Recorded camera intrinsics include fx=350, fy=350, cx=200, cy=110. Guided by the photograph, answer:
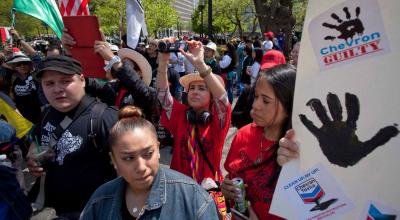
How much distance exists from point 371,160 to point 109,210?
3.87 feet

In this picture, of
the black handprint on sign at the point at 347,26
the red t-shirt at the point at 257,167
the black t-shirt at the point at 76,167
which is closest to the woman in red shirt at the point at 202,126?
the red t-shirt at the point at 257,167

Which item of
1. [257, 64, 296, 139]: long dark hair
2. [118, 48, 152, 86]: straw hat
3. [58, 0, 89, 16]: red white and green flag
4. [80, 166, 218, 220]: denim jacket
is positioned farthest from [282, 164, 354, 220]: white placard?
[58, 0, 89, 16]: red white and green flag

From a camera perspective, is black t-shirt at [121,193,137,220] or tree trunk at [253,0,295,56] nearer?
black t-shirt at [121,193,137,220]

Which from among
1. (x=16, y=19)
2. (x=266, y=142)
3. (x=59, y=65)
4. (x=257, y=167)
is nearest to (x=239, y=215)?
(x=257, y=167)

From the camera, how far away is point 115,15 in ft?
112

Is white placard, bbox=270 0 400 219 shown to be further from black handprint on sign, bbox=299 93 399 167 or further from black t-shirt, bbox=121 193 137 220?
black t-shirt, bbox=121 193 137 220

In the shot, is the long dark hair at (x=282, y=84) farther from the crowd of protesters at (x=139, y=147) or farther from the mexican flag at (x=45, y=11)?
the mexican flag at (x=45, y=11)

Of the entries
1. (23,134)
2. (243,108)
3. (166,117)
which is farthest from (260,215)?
(23,134)

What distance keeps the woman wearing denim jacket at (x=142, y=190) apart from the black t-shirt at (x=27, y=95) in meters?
4.57

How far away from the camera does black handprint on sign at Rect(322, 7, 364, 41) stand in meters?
1.20

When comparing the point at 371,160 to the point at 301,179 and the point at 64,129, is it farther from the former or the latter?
the point at 64,129

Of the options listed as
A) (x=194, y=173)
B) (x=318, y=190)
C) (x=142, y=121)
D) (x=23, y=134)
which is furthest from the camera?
(x=23, y=134)

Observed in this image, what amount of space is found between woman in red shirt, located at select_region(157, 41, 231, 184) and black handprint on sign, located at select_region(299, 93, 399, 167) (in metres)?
1.29

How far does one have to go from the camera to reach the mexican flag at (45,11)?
161 inches
